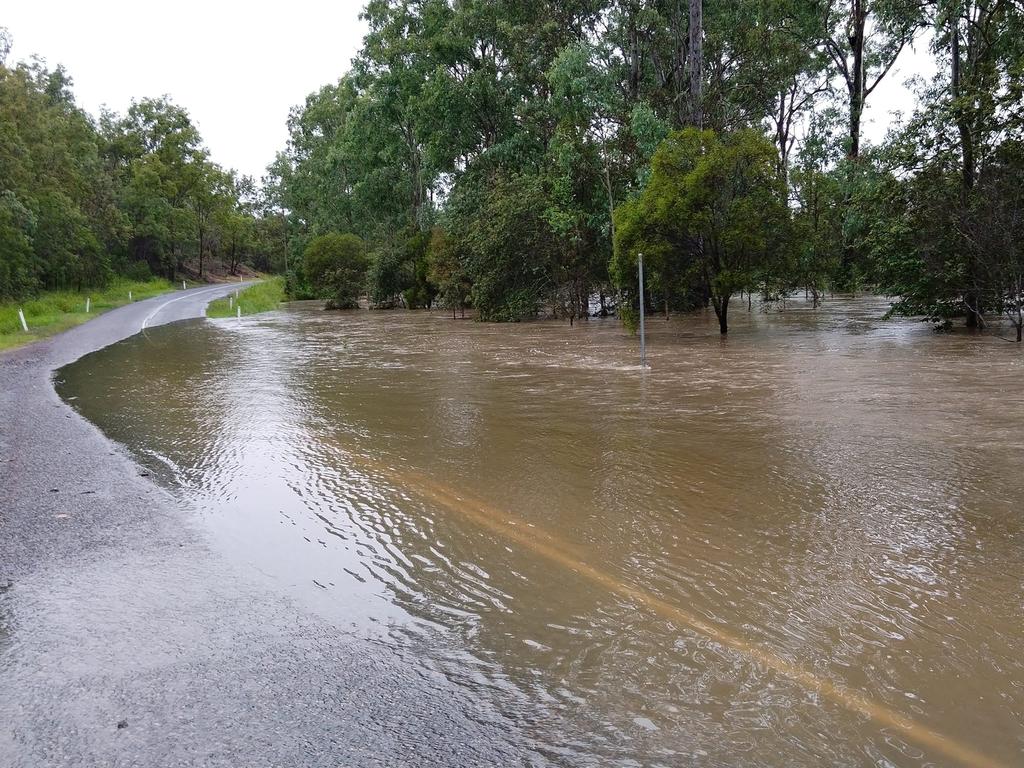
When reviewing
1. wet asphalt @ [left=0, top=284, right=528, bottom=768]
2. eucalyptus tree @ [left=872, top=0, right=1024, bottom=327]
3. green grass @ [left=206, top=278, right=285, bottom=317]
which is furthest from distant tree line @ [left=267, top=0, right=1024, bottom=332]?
wet asphalt @ [left=0, top=284, right=528, bottom=768]

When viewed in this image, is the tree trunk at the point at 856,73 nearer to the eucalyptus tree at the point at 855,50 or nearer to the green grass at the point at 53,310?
the eucalyptus tree at the point at 855,50

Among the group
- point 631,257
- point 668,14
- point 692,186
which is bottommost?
point 631,257

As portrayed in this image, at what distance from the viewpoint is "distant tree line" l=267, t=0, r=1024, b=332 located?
810 inches

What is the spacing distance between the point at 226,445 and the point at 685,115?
903 inches

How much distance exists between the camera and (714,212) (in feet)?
68.9

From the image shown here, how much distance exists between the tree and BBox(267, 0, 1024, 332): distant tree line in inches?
2.4

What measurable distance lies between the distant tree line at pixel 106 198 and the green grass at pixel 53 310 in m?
0.91

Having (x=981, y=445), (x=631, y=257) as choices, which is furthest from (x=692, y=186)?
(x=981, y=445)

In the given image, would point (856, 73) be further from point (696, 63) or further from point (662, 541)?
point (662, 541)

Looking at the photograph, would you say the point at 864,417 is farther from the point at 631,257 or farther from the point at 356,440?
the point at 631,257

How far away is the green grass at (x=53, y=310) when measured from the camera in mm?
25984

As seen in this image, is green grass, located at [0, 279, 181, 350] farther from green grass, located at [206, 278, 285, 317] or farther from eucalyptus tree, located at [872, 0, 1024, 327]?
eucalyptus tree, located at [872, 0, 1024, 327]

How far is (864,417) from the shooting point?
10047 millimetres

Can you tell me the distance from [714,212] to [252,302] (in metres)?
35.4
